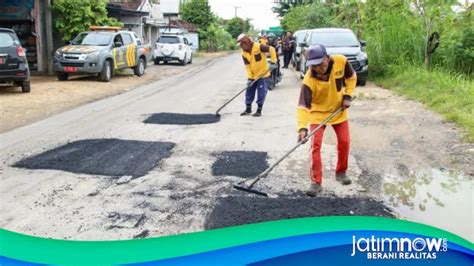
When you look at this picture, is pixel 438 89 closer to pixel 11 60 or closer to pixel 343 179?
pixel 343 179

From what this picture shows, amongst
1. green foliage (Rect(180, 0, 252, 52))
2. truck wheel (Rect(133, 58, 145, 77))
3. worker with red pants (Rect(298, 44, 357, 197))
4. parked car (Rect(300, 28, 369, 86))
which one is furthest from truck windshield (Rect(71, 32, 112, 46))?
green foliage (Rect(180, 0, 252, 52))

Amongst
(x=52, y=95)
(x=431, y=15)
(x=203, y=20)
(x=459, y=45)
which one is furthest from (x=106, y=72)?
(x=203, y=20)

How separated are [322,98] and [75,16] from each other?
15.9 m

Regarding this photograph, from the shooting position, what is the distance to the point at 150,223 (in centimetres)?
427

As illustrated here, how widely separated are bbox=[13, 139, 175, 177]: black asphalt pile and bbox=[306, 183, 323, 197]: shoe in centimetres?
194

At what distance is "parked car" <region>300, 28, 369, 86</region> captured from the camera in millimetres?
13922

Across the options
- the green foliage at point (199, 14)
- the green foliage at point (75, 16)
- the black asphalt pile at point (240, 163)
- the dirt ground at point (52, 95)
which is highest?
the green foliage at point (199, 14)

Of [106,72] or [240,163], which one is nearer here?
[240,163]

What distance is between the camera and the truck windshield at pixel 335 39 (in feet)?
47.8

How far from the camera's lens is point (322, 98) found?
17.0 feet

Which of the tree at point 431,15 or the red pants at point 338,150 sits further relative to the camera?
the tree at point 431,15

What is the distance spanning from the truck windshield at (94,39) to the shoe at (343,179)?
12.9 metres

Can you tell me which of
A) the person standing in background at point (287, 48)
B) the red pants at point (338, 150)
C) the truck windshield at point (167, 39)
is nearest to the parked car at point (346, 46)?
the person standing in background at point (287, 48)

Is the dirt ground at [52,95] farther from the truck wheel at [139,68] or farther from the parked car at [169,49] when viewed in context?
the parked car at [169,49]
